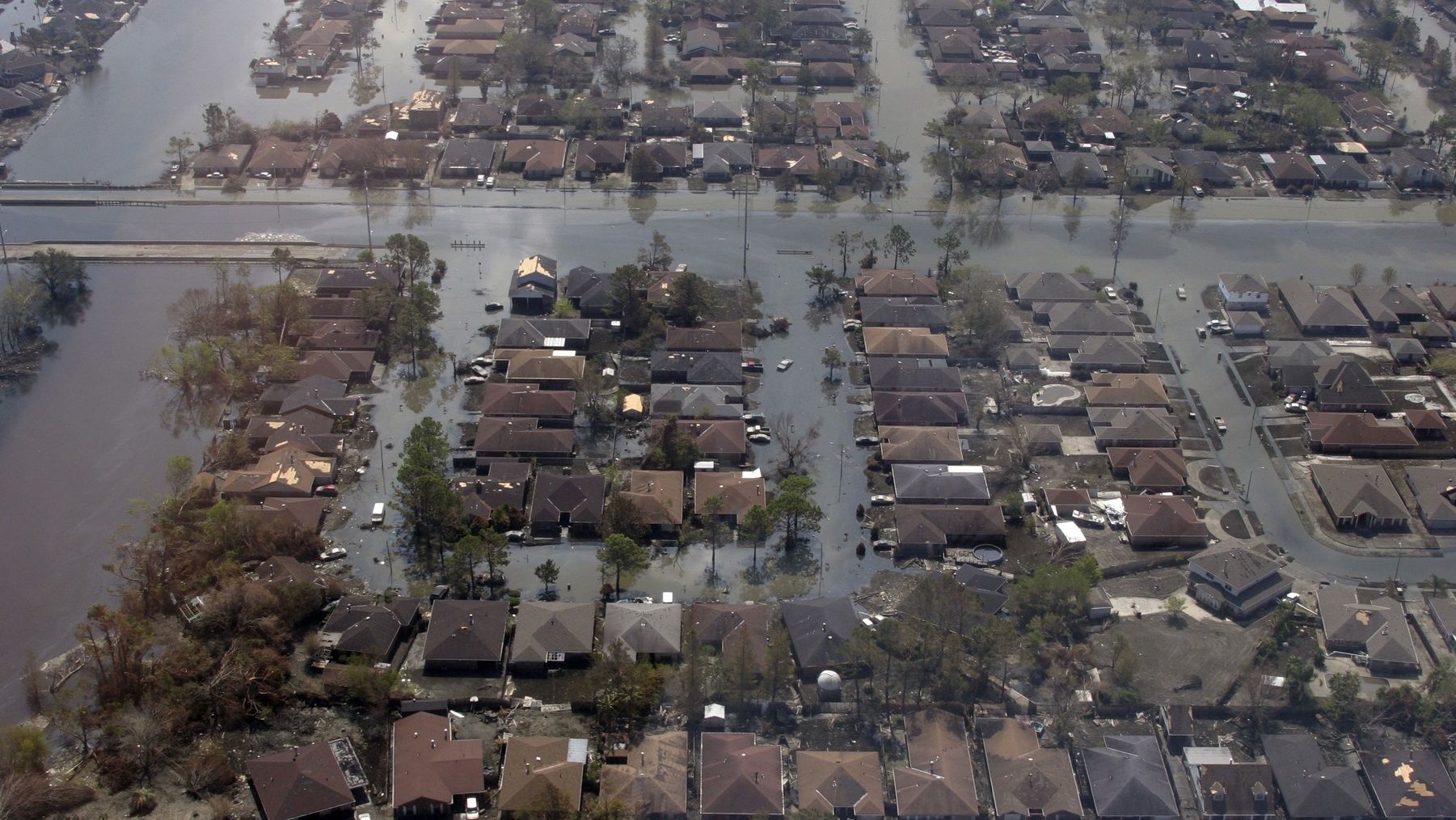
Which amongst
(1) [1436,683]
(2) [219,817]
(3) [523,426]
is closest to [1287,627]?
(1) [1436,683]

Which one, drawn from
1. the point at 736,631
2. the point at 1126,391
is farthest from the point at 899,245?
the point at 736,631

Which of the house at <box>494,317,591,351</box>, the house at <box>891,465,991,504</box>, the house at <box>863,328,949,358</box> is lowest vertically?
the house at <box>891,465,991,504</box>

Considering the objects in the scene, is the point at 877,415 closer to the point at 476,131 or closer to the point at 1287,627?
the point at 1287,627

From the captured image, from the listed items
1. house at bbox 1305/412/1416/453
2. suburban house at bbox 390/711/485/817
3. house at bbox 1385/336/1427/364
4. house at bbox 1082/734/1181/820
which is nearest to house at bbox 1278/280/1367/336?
house at bbox 1385/336/1427/364

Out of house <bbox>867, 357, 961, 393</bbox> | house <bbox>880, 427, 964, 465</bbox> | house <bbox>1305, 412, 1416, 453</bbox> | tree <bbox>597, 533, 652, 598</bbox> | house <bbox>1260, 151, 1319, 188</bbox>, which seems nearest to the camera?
tree <bbox>597, 533, 652, 598</bbox>

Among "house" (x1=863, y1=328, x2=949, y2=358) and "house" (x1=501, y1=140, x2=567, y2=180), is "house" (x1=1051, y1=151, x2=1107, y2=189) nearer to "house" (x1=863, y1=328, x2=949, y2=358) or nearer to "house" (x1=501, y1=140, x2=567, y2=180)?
"house" (x1=863, y1=328, x2=949, y2=358)
